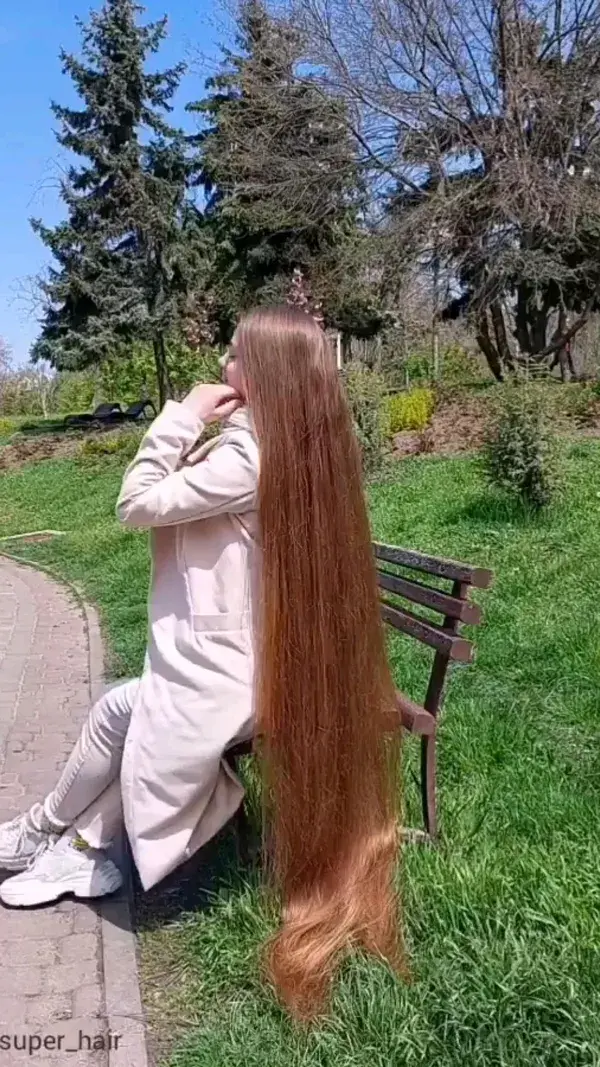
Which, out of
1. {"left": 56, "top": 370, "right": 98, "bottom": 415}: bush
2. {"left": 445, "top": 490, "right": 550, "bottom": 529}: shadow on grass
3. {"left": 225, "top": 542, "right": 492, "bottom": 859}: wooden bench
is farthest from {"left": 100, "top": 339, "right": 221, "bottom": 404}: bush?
{"left": 225, "top": 542, "right": 492, "bottom": 859}: wooden bench

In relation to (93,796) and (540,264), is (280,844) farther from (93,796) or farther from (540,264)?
(540,264)

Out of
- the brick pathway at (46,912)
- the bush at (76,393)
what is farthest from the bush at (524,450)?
the bush at (76,393)

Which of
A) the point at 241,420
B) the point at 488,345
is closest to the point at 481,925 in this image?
the point at 241,420

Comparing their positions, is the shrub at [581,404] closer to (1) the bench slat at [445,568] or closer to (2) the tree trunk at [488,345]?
(2) the tree trunk at [488,345]

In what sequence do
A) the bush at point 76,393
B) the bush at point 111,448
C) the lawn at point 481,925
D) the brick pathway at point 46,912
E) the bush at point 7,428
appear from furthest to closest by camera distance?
the bush at point 76,393 < the bush at point 7,428 < the bush at point 111,448 < the brick pathway at point 46,912 < the lawn at point 481,925

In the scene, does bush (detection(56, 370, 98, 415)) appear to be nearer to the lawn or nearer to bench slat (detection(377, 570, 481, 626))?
the lawn

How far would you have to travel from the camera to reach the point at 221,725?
2.61 meters

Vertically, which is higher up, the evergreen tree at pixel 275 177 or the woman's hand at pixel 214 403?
the evergreen tree at pixel 275 177

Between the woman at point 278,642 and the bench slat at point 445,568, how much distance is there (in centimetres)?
46

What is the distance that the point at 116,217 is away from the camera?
87.8 ft

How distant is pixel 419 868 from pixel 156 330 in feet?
80.1

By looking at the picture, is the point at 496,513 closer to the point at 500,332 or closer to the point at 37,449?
the point at 500,332

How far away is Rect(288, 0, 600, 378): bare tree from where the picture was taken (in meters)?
18.1

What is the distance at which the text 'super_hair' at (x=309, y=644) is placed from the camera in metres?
2.55
